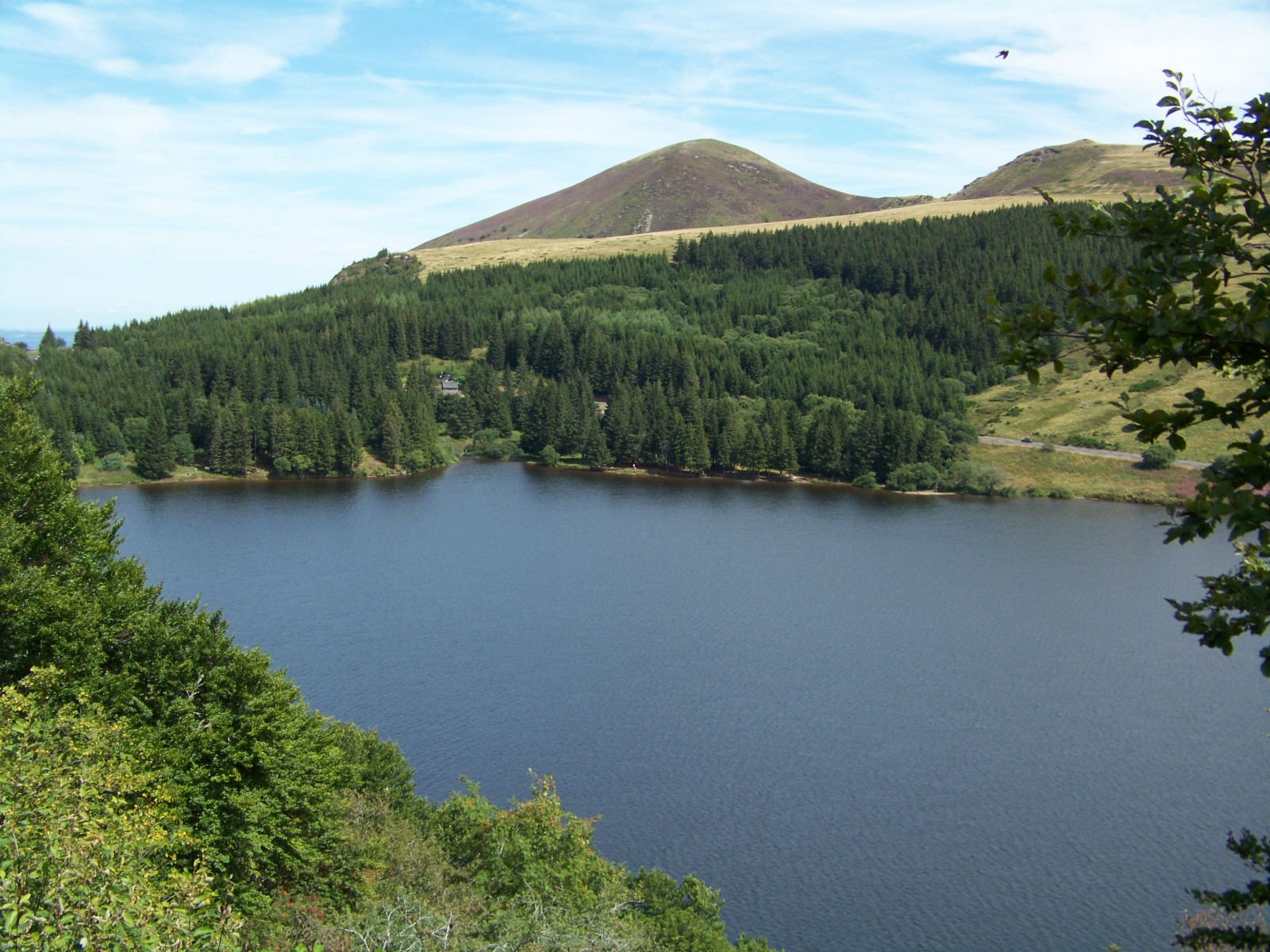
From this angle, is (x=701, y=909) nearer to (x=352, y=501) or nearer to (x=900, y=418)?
(x=352, y=501)

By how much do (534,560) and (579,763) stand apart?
3674cm

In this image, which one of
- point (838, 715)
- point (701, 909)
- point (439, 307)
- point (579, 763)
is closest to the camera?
point (701, 909)

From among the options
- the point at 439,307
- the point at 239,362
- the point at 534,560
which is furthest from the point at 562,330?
the point at 534,560

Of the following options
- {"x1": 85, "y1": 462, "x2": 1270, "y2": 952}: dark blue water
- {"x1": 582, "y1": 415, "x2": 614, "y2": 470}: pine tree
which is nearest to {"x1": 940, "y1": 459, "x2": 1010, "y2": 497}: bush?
{"x1": 85, "y1": 462, "x2": 1270, "y2": 952}: dark blue water

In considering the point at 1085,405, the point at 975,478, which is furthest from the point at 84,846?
the point at 1085,405

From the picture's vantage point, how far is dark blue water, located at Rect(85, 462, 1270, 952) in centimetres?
3834

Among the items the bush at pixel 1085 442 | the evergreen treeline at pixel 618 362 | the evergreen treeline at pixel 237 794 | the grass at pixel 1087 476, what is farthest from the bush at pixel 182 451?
the bush at pixel 1085 442

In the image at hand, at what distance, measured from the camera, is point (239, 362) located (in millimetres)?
142375

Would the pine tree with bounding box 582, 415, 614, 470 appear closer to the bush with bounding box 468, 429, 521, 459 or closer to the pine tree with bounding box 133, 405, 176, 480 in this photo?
the bush with bounding box 468, 429, 521, 459

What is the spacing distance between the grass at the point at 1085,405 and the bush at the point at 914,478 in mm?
15798

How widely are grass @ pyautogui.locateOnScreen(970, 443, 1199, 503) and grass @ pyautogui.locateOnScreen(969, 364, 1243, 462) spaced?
11.2 ft

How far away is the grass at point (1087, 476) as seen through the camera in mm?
109875

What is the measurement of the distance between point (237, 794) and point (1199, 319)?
80.8 feet

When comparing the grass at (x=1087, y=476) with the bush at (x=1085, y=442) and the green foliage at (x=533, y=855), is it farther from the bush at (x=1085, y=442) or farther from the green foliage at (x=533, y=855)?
the green foliage at (x=533, y=855)
